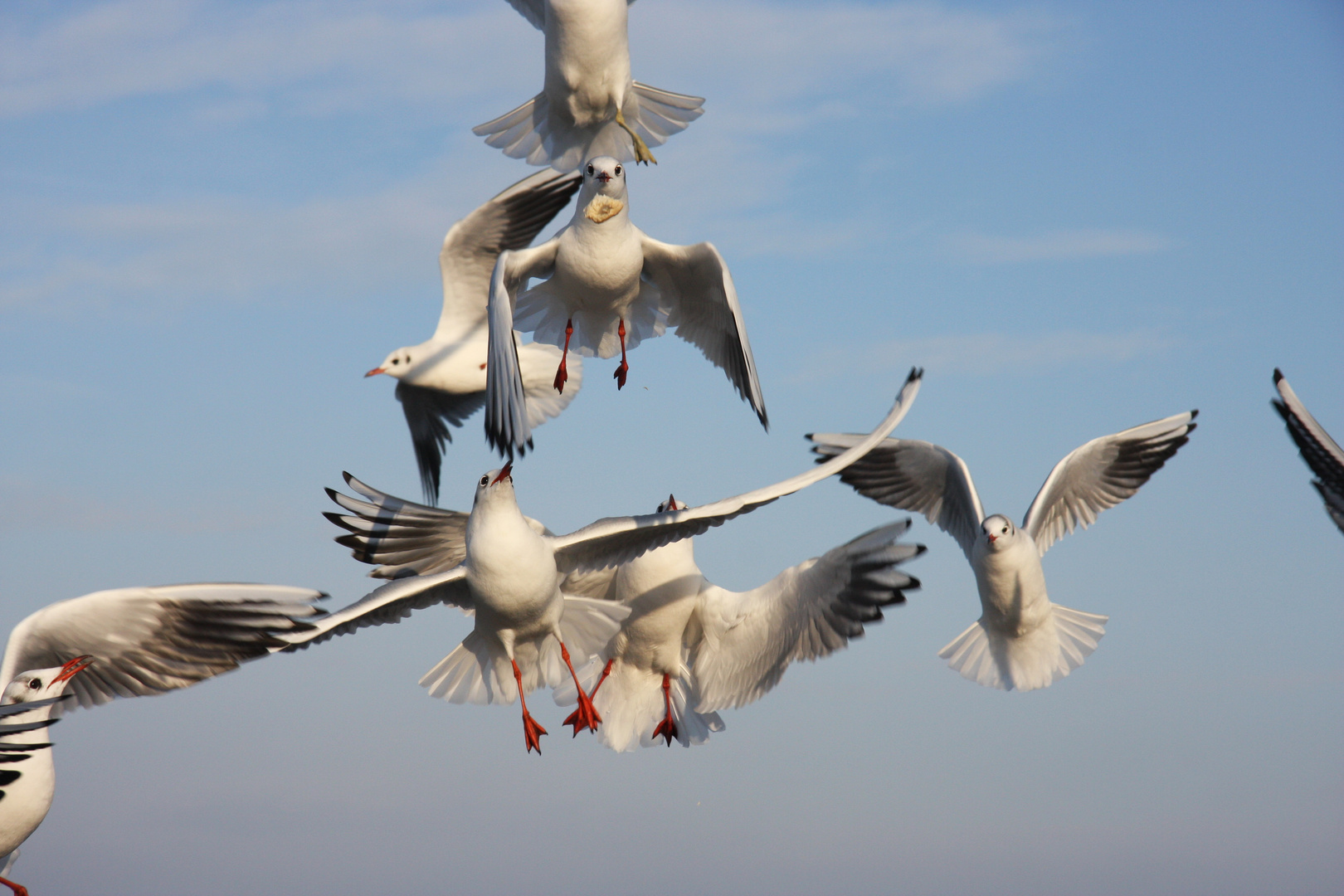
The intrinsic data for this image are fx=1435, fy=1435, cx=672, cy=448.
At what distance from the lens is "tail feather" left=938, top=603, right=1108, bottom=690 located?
827 centimetres

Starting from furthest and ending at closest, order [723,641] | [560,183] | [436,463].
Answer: [436,463] < [560,183] < [723,641]

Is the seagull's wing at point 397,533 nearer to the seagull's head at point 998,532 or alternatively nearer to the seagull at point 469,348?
the seagull at point 469,348

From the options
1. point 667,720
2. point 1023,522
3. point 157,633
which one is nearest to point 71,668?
point 157,633

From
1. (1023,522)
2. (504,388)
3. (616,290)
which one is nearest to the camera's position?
(504,388)

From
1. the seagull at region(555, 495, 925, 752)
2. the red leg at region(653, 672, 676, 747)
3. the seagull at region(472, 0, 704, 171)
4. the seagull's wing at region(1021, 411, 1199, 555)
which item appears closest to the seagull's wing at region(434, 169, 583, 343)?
the seagull at region(472, 0, 704, 171)

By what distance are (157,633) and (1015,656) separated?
472cm

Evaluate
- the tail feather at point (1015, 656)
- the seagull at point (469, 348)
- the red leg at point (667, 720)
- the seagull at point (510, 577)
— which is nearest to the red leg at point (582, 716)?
the seagull at point (510, 577)

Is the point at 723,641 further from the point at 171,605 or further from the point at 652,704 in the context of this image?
the point at 171,605

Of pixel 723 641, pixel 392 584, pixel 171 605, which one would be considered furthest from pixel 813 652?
pixel 171 605

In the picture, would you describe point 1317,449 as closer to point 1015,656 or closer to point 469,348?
point 1015,656

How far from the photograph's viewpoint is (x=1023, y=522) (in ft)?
27.9

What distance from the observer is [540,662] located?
7.02 meters

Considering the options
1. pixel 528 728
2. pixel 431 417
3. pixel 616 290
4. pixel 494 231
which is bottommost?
pixel 528 728

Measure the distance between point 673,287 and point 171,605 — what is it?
3.06 meters
